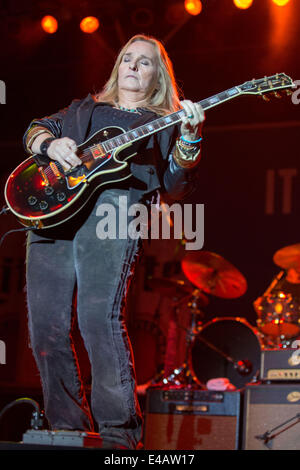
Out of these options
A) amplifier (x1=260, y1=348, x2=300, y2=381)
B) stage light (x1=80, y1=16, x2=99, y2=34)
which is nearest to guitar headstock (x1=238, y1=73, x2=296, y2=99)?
amplifier (x1=260, y1=348, x2=300, y2=381)

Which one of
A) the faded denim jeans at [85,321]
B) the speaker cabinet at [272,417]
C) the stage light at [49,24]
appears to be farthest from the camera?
the stage light at [49,24]

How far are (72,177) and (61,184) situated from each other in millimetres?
51

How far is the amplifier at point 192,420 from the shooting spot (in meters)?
3.84

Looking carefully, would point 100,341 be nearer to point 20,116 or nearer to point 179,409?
point 179,409

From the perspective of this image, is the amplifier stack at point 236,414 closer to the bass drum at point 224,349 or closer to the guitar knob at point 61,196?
the bass drum at point 224,349

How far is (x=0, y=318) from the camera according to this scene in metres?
5.82

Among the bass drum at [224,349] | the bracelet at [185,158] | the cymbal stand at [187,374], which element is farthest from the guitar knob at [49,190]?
the bass drum at [224,349]

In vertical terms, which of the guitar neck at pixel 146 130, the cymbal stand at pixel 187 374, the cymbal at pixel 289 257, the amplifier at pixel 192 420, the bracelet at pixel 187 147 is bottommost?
the amplifier at pixel 192 420

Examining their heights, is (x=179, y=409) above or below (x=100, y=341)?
below

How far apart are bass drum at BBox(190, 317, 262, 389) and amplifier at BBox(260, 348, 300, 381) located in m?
0.94

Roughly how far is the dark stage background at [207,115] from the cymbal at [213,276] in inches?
23.7

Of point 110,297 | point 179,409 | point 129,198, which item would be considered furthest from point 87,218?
point 179,409

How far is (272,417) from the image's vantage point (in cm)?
366

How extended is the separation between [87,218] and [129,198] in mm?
184
